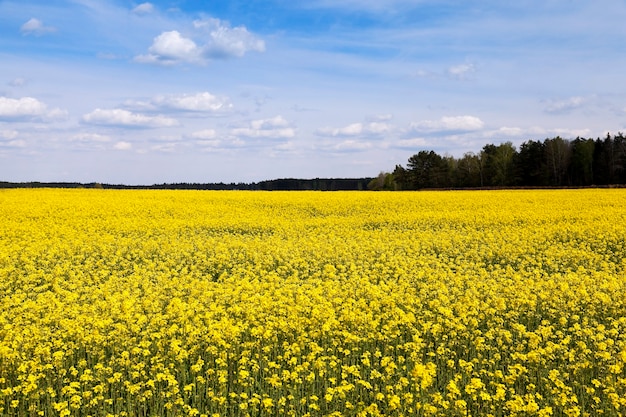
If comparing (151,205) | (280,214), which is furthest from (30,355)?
(151,205)

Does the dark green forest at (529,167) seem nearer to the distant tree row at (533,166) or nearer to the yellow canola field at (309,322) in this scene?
the distant tree row at (533,166)

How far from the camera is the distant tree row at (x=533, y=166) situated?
253ft

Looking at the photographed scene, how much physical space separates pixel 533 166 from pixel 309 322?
253 ft

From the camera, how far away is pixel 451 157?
106 m

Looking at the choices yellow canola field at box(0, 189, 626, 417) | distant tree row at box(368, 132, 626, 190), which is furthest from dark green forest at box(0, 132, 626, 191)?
yellow canola field at box(0, 189, 626, 417)

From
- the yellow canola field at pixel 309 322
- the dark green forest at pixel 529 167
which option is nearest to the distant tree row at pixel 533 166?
the dark green forest at pixel 529 167

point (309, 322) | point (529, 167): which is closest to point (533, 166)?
point (529, 167)

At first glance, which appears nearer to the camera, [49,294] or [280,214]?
[49,294]

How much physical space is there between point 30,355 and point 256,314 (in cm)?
396

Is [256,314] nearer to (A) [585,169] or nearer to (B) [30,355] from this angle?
(B) [30,355]

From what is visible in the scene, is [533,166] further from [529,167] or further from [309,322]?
[309,322]

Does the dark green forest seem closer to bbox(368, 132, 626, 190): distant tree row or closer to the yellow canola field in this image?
bbox(368, 132, 626, 190): distant tree row

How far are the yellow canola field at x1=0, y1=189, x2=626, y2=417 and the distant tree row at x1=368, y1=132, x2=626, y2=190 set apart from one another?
5473cm

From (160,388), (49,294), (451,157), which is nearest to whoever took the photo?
(160,388)
